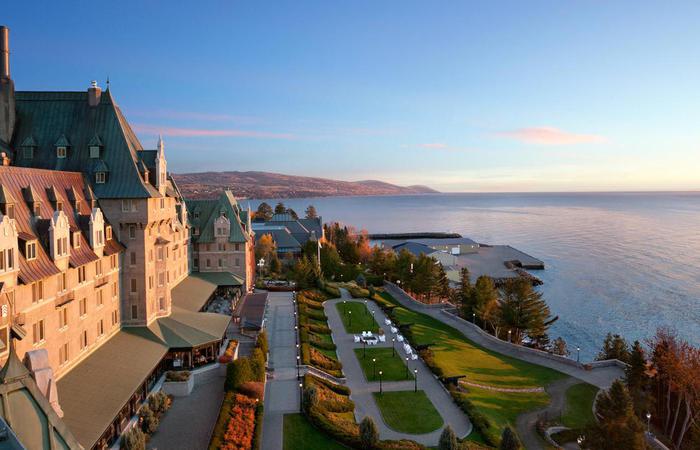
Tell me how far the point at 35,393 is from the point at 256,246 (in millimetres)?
87580

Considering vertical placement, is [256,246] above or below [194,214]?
below

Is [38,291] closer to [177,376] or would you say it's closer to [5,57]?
[177,376]

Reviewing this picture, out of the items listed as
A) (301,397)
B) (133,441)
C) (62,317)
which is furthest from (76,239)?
(301,397)

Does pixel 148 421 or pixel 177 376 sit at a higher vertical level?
pixel 177 376

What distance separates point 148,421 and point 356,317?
35.5m

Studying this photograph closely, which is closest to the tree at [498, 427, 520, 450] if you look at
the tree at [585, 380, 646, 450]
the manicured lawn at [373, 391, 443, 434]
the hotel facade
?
the tree at [585, 380, 646, 450]

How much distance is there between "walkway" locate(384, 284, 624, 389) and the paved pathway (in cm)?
3363

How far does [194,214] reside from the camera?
69.8 meters

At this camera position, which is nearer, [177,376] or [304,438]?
[304,438]

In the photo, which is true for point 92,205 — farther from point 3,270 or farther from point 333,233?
point 333,233

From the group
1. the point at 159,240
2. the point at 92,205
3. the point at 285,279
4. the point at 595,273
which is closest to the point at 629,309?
the point at 595,273

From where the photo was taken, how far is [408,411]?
119ft

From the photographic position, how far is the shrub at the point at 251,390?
3438cm

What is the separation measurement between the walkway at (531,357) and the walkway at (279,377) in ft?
71.4
